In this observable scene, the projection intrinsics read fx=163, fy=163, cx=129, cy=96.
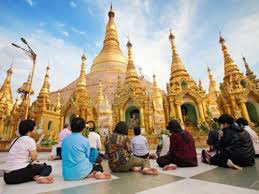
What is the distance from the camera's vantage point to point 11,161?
2898 millimetres

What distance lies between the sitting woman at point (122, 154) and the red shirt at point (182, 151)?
0.79 metres

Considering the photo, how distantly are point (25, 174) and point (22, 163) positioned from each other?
0.23m

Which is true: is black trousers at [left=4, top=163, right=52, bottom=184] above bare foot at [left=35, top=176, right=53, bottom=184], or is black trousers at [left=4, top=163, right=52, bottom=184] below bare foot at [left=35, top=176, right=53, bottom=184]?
above

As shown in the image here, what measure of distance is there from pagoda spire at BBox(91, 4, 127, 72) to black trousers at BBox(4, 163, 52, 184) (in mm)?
30490

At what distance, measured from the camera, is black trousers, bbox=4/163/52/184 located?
2918 millimetres

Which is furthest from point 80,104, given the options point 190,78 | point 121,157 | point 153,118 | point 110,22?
point 110,22

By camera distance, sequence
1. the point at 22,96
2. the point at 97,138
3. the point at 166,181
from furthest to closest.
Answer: the point at 22,96, the point at 97,138, the point at 166,181

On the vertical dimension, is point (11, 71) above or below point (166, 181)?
above

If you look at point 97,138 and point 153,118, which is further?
point 153,118

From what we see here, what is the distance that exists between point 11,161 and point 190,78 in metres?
18.2

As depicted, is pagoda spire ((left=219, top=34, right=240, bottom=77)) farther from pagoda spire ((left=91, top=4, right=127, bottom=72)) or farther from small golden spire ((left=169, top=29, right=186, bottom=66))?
pagoda spire ((left=91, top=4, right=127, bottom=72))

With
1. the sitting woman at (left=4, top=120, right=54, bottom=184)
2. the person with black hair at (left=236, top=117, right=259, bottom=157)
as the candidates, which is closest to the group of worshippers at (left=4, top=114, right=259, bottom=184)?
the sitting woman at (left=4, top=120, right=54, bottom=184)

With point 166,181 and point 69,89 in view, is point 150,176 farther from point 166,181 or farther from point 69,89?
point 69,89

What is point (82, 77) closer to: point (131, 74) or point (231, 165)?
point (131, 74)
